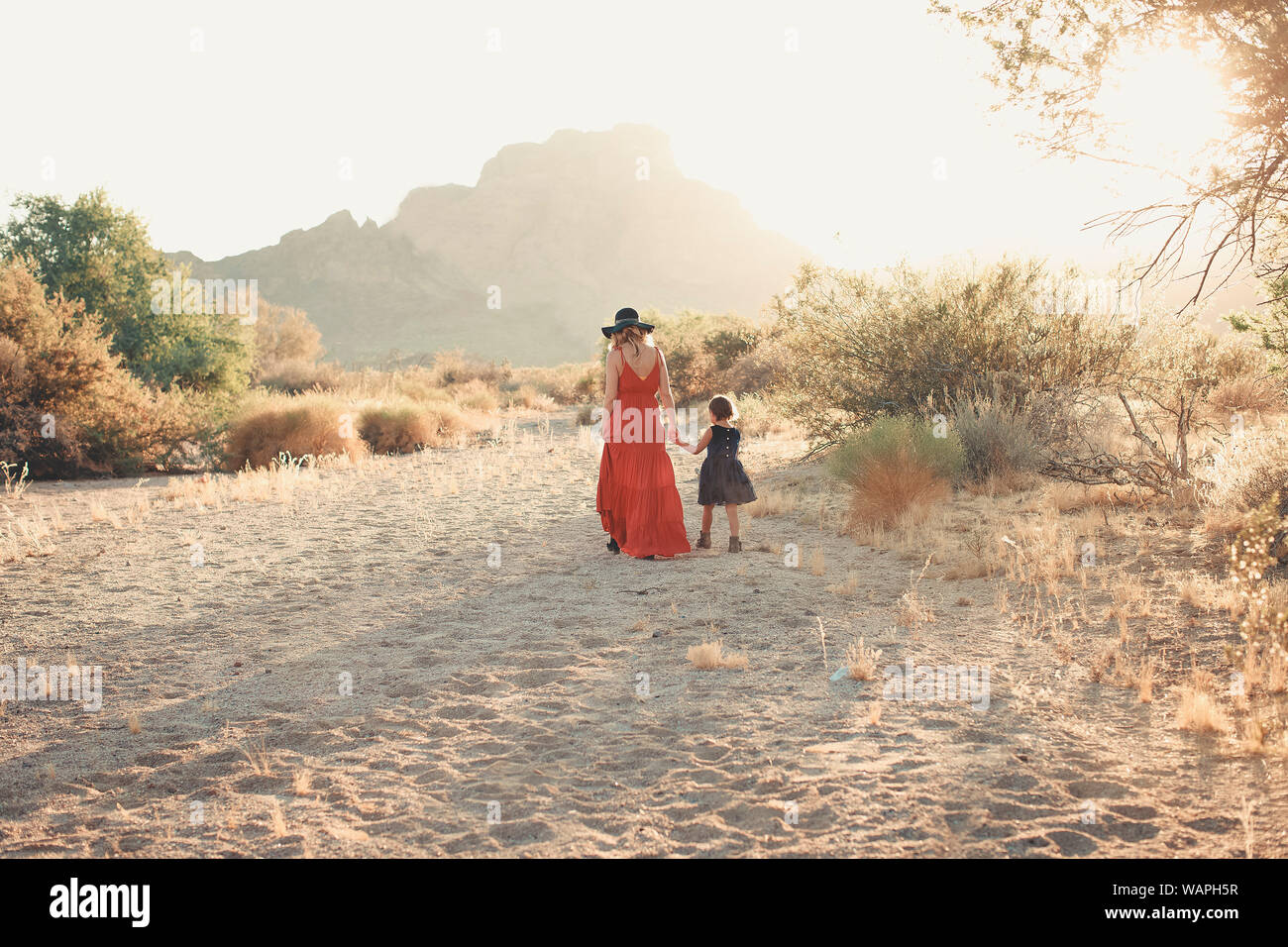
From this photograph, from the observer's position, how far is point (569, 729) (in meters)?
4.20

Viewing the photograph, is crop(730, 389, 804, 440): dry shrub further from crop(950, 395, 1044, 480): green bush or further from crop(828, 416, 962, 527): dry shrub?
crop(828, 416, 962, 527): dry shrub

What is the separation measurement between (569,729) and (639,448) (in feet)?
12.8

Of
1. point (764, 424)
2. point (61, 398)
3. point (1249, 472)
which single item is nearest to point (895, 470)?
point (1249, 472)

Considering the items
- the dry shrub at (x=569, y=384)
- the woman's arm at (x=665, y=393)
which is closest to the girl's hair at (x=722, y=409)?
the woman's arm at (x=665, y=393)

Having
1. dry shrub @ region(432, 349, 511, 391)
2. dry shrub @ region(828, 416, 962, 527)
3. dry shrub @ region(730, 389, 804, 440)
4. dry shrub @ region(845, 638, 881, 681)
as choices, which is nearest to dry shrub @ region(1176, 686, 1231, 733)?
dry shrub @ region(845, 638, 881, 681)

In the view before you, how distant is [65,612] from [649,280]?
9174 cm

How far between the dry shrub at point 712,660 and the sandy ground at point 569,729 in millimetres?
121

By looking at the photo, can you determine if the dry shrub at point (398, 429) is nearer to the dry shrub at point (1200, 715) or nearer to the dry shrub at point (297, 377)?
the dry shrub at point (297, 377)

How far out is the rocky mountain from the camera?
76.4 metres

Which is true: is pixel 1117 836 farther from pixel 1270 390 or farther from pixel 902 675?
pixel 1270 390

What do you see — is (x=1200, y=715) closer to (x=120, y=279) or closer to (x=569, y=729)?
(x=569, y=729)

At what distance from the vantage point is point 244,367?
2155 cm
